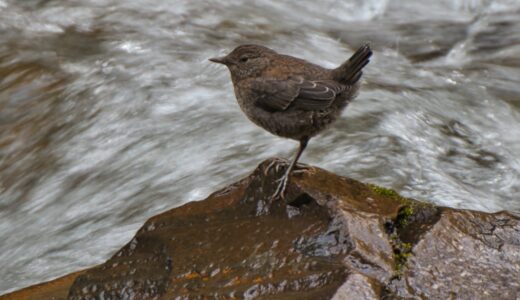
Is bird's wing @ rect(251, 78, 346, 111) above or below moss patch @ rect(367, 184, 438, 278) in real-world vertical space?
above

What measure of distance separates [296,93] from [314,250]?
1200 millimetres

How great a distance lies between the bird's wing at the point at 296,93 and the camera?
4.22 meters

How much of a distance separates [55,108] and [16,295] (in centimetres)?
281

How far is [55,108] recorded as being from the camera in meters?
7.10

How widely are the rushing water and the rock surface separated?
1551 mm

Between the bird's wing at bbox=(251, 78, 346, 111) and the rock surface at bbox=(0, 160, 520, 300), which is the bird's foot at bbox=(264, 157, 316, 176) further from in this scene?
the bird's wing at bbox=(251, 78, 346, 111)

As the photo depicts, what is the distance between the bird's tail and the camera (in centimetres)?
418

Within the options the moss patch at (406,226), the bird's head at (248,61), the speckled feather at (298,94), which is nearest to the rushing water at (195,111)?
the bird's head at (248,61)

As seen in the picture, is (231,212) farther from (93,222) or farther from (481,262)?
(93,222)

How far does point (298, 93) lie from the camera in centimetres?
427

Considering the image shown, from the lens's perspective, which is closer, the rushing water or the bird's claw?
the bird's claw

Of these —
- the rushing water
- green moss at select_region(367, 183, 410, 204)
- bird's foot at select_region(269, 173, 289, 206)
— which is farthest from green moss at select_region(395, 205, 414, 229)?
the rushing water

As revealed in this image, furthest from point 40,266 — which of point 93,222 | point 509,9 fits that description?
point 509,9

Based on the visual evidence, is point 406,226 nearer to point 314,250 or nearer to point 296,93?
point 314,250
